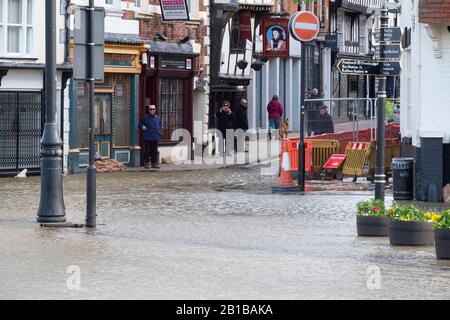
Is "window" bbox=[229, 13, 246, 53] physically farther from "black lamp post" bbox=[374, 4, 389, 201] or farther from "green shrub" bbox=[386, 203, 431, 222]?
"green shrub" bbox=[386, 203, 431, 222]

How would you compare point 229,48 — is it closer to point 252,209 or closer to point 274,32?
point 274,32

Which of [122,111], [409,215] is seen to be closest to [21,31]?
[122,111]

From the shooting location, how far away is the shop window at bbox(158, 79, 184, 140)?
4219 cm

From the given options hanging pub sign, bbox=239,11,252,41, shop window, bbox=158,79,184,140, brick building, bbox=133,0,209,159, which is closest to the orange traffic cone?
brick building, bbox=133,0,209,159

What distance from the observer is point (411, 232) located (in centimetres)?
1856

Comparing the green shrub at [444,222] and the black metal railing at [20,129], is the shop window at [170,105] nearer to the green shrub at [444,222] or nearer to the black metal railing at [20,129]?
the black metal railing at [20,129]

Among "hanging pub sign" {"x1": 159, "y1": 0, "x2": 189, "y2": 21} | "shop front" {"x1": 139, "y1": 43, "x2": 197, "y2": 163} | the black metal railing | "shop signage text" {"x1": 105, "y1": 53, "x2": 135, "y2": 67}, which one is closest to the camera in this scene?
the black metal railing

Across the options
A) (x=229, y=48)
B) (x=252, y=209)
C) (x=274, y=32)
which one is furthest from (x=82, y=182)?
(x=274, y=32)

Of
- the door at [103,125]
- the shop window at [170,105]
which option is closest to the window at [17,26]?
the door at [103,125]

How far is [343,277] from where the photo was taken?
1510 centimetres

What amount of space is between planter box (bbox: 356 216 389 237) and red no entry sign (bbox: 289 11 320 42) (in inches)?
415

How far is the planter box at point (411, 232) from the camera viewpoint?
18.5 m

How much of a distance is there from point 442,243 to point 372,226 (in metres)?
3.18
